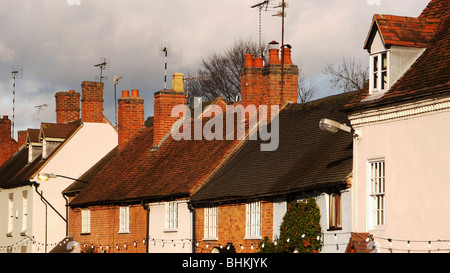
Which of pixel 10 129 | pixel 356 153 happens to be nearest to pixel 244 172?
pixel 356 153

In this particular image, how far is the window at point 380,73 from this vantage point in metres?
24.8

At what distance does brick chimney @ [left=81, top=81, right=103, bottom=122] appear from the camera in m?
47.1

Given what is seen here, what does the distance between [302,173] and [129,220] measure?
11.9 m

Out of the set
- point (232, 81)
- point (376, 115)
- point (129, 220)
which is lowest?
point (129, 220)

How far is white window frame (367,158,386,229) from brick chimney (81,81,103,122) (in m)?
24.8

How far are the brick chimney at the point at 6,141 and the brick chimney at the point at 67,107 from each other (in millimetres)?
6362

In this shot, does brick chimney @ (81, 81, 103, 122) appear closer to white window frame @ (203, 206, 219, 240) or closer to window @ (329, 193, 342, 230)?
white window frame @ (203, 206, 219, 240)

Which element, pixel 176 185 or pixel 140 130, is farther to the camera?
pixel 140 130


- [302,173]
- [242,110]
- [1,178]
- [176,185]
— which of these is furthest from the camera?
[1,178]

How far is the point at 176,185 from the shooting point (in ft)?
113

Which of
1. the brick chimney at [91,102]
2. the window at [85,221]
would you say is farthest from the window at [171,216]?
the brick chimney at [91,102]

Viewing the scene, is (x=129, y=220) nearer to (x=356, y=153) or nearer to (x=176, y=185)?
(x=176, y=185)

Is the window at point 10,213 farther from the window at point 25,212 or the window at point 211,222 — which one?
the window at point 211,222

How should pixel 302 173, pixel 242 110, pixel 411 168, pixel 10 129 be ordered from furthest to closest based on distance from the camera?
pixel 10 129 → pixel 242 110 → pixel 302 173 → pixel 411 168
